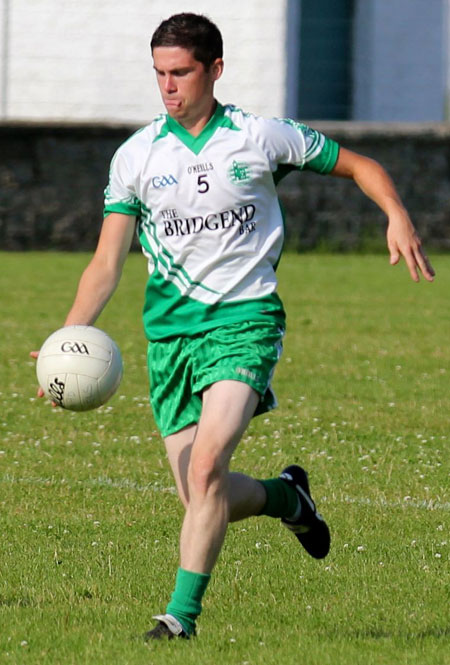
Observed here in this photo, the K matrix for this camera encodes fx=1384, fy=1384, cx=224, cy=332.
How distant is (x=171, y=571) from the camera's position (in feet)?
20.1

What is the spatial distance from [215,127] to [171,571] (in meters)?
1.99

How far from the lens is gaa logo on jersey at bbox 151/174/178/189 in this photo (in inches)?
214

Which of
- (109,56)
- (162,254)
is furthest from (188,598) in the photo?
(109,56)

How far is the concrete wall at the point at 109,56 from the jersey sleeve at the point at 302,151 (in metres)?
22.6

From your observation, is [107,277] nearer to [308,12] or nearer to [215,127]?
[215,127]

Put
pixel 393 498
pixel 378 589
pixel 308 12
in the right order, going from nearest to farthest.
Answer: pixel 378 589, pixel 393 498, pixel 308 12

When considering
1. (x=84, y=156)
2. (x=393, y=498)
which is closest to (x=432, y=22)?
(x=84, y=156)

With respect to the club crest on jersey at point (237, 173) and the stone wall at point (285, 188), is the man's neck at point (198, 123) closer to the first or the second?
the club crest on jersey at point (237, 173)

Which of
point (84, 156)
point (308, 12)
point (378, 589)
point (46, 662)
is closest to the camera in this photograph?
point (46, 662)

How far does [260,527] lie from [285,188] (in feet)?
68.4

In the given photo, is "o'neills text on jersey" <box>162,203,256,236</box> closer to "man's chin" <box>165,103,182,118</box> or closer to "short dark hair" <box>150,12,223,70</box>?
"man's chin" <box>165,103,182,118</box>

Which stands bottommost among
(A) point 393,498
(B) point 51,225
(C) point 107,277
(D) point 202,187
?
(B) point 51,225

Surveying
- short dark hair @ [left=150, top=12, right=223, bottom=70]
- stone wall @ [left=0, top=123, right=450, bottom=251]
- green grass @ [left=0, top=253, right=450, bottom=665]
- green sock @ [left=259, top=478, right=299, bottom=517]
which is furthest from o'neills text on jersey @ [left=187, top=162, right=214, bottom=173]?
stone wall @ [left=0, top=123, right=450, bottom=251]

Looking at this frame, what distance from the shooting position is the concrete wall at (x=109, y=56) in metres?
27.9
